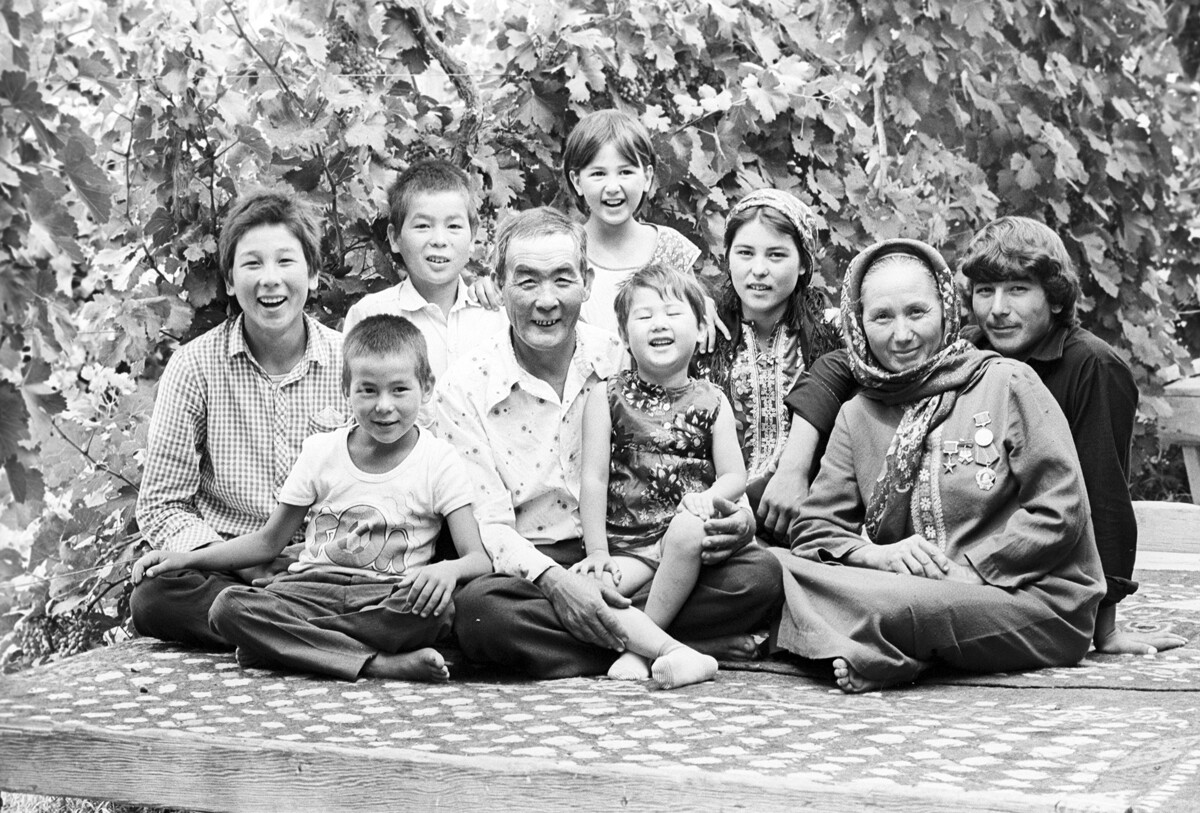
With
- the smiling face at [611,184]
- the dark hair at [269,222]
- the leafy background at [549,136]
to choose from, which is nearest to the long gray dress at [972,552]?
the leafy background at [549,136]

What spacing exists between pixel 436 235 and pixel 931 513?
1.59m

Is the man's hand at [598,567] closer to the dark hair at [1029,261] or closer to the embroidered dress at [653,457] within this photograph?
the embroidered dress at [653,457]

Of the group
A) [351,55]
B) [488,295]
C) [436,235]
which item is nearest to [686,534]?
[488,295]

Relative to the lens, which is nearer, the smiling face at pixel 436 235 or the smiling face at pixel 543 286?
the smiling face at pixel 543 286

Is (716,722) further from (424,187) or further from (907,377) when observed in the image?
(424,187)

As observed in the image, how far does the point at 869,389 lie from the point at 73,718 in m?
1.98

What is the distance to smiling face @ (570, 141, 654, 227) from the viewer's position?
15.3 ft

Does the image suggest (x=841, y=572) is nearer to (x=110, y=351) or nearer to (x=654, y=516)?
(x=654, y=516)

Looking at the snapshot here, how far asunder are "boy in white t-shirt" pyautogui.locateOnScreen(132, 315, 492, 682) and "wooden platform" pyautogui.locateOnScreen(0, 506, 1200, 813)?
0.09 meters

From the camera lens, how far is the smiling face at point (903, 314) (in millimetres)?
3791

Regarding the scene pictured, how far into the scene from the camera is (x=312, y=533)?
12.6 ft

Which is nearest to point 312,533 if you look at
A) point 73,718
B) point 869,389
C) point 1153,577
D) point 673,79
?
point 73,718

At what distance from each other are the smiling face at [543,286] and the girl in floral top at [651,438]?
14cm

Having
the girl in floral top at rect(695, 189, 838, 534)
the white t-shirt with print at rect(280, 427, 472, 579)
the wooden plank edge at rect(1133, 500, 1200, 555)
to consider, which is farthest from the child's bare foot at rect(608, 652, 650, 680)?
the wooden plank edge at rect(1133, 500, 1200, 555)
